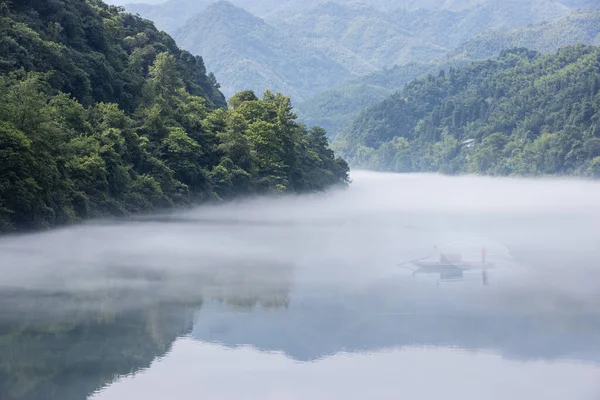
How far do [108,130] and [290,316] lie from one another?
25446 mm

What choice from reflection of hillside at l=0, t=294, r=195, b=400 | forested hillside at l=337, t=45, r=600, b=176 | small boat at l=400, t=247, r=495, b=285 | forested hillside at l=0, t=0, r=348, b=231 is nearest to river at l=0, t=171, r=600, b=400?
reflection of hillside at l=0, t=294, r=195, b=400

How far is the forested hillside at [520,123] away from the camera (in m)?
133

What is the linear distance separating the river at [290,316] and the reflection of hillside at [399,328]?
64 mm

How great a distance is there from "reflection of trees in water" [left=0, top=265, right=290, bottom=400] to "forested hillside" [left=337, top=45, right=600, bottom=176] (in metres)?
102

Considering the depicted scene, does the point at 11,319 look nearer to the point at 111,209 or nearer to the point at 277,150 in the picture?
the point at 111,209

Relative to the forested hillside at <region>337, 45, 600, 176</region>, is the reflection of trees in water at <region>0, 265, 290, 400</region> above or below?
below

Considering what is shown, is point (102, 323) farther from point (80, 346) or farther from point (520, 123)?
point (520, 123)

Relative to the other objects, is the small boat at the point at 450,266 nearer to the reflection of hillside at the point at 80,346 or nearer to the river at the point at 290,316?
the river at the point at 290,316

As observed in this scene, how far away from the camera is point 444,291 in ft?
99.3

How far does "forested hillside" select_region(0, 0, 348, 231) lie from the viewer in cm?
3806

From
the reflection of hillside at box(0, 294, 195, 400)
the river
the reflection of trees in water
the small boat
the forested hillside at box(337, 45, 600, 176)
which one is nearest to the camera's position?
the reflection of hillside at box(0, 294, 195, 400)

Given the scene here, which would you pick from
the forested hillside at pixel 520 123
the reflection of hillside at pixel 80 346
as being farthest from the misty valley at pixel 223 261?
the forested hillside at pixel 520 123

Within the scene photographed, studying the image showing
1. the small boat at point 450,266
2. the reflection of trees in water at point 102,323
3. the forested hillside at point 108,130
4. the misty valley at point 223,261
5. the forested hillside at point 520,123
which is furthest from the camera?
the forested hillside at point 520,123

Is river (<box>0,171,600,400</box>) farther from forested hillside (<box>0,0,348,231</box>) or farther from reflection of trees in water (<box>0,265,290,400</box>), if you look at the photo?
forested hillside (<box>0,0,348,231</box>)
